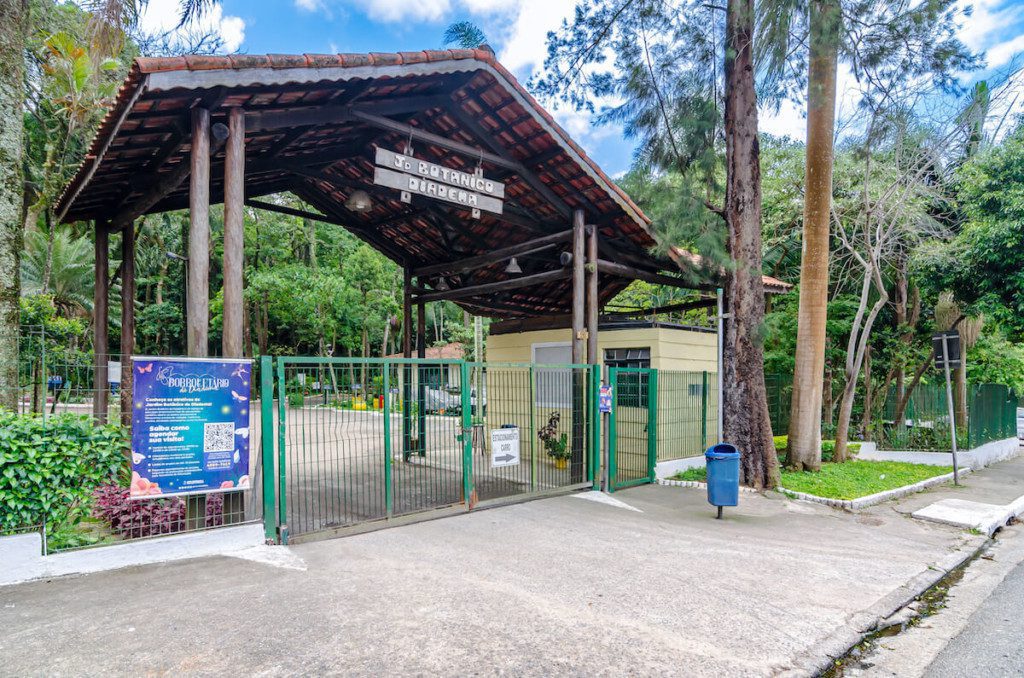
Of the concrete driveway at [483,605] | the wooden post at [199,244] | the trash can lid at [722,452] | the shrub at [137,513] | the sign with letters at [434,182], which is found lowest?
the concrete driveway at [483,605]

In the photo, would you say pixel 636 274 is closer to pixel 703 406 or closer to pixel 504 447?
pixel 703 406

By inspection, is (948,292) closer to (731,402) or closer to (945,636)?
(731,402)

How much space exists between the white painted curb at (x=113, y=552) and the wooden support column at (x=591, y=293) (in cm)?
573

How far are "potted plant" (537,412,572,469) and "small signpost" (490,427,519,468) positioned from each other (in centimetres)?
175

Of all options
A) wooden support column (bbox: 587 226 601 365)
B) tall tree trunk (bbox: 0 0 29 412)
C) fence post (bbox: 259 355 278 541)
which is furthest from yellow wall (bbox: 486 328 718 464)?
tall tree trunk (bbox: 0 0 29 412)

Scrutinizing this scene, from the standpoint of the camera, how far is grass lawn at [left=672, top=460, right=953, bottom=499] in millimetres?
9258

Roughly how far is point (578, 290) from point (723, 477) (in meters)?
3.66

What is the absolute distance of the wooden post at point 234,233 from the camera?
5855mm

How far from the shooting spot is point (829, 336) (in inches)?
595

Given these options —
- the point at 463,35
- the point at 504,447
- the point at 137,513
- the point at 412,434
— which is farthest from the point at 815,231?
the point at 463,35

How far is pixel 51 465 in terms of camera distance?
4766 millimetres

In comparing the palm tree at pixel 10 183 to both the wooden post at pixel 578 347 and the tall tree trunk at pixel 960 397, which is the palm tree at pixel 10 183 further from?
the tall tree trunk at pixel 960 397

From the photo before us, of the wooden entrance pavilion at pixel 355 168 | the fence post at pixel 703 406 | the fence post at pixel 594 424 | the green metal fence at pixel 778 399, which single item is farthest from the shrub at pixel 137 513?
the green metal fence at pixel 778 399

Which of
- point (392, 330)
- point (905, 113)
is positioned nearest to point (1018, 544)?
point (905, 113)
